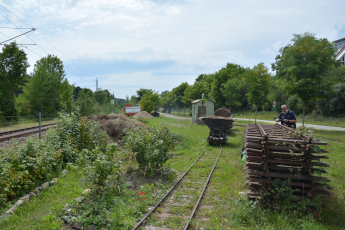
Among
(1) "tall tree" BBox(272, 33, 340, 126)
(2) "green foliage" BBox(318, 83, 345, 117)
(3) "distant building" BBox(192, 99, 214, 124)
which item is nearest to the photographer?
(1) "tall tree" BBox(272, 33, 340, 126)

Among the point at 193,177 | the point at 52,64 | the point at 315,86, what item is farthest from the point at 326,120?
the point at 52,64

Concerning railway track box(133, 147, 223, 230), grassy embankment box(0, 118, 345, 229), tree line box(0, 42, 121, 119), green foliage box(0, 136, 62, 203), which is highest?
tree line box(0, 42, 121, 119)

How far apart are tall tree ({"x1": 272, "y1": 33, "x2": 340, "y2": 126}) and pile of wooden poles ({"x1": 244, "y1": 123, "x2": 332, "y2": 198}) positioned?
17.2 meters

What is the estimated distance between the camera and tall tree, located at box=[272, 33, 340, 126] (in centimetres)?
1959

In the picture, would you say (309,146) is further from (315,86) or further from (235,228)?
(315,86)

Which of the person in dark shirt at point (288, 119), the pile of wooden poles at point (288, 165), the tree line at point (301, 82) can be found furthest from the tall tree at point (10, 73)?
the tree line at point (301, 82)

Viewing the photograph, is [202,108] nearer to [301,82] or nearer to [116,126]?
[301,82]

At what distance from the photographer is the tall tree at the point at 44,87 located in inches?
1257

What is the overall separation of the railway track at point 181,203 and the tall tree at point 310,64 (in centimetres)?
1534

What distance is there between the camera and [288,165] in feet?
17.1

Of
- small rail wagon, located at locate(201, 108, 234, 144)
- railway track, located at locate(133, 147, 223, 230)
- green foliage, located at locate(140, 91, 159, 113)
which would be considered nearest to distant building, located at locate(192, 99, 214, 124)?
small rail wagon, located at locate(201, 108, 234, 144)

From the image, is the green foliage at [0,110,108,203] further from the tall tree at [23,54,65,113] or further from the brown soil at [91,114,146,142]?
the tall tree at [23,54,65,113]

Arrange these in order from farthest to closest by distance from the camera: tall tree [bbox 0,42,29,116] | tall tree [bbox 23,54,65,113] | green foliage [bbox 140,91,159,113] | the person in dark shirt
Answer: green foliage [bbox 140,91,159,113] < tall tree [bbox 23,54,65,113] < tall tree [bbox 0,42,29,116] < the person in dark shirt

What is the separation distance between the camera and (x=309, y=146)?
5008mm
